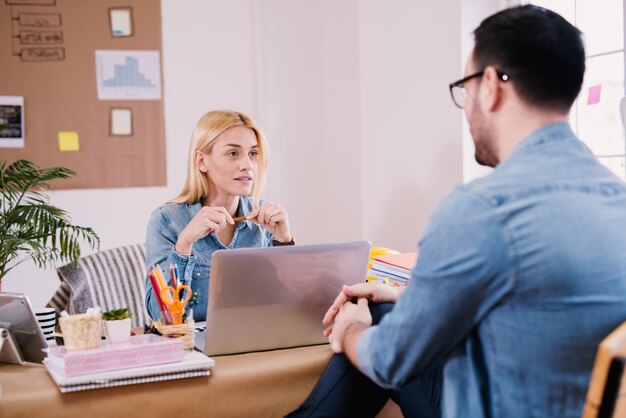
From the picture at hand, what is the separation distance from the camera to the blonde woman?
2.01m

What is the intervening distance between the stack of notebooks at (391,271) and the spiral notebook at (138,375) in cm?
56

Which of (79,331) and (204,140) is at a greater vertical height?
(204,140)

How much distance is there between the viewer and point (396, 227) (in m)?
3.39

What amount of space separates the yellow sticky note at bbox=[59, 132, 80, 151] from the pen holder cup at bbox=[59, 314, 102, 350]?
238 cm

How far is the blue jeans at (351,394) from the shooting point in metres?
1.32

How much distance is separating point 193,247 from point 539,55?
1.21m

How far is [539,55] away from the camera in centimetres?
111

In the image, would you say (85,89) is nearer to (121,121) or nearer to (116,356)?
(121,121)

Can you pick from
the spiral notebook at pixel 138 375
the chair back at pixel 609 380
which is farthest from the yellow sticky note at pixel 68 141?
the chair back at pixel 609 380

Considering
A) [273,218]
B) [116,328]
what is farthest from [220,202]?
[116,328]

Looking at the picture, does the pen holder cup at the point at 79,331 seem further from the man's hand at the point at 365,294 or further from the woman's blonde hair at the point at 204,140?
the woman's blonde hair at the point at 204,140

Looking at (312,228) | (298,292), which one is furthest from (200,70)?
(298,292)

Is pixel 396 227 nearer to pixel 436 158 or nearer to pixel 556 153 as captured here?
pixel 436 158

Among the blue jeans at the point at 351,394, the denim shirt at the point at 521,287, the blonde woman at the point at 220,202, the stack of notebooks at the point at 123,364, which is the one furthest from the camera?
the blonde woman at the point at 220,202
